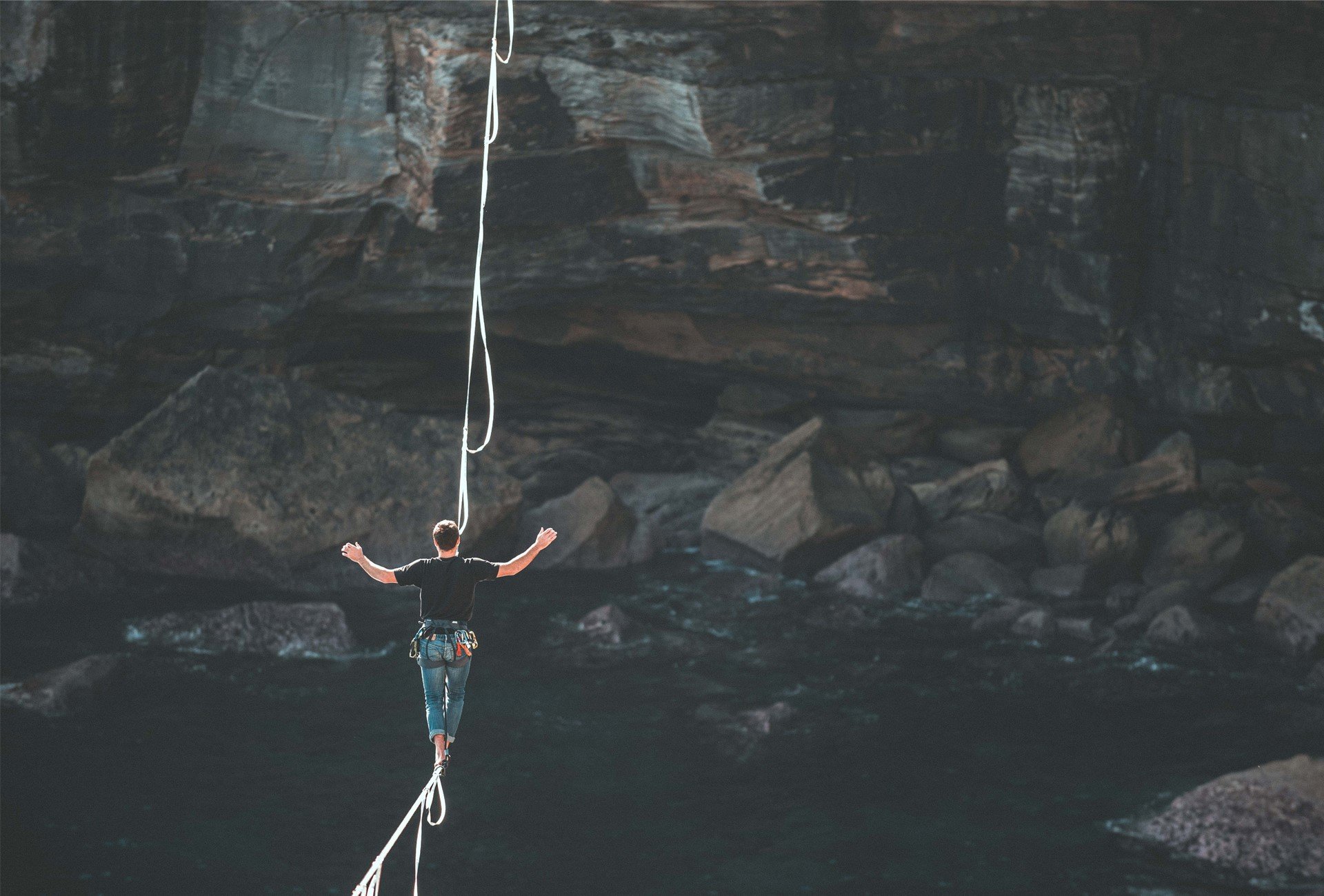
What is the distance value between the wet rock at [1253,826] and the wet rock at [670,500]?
10739mm

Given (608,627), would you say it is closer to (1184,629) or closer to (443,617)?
(1184,629)

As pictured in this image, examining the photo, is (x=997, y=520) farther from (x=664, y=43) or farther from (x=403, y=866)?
(x=403, y=866)

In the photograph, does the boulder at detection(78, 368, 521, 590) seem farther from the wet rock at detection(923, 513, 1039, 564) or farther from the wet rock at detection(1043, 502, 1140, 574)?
the wet rock at detection(1043, 502, 1140, 574)

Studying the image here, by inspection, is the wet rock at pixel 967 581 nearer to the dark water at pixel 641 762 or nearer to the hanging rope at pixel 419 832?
the dark water at pixel 641 762

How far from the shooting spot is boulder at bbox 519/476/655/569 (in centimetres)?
2170

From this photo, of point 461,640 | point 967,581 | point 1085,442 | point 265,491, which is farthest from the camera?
point 1085,442

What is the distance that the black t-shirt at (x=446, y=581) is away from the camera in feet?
32.6

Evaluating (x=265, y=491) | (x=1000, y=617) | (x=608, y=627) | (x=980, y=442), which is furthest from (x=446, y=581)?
(x=980, y=442)

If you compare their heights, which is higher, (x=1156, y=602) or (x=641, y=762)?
(x=1156, y=602)

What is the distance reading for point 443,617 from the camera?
1002 centimetres

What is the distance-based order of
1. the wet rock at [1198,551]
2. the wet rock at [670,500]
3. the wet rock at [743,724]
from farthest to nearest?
1. the wet rock at [670,500]
2. the wet rock at [1198,551]
3. the wet rock at [743,724]

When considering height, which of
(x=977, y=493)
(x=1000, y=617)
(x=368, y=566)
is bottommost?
(x=1000, y=617)

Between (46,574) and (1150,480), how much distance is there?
17207 millimetres

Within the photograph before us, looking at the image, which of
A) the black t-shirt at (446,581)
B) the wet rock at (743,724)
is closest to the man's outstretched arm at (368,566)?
the black t-shirt at (446,581)
